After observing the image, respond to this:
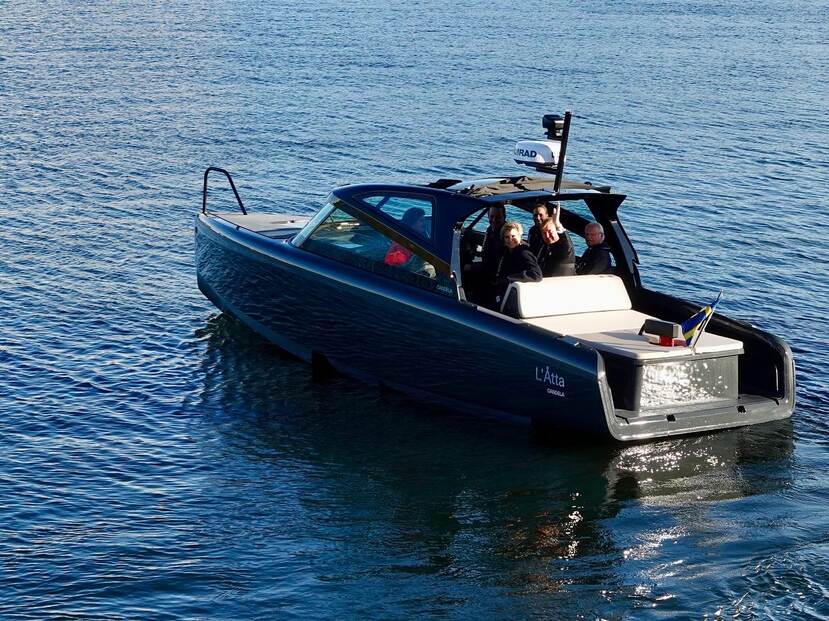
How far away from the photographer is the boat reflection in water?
7.80m

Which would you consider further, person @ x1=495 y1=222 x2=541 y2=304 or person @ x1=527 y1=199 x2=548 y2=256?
person @ x1=527 y1=199 x2=548 y2=256

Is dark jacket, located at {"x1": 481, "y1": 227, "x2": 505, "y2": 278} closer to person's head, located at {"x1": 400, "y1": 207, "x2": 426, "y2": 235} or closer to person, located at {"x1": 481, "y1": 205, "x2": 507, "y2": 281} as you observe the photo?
person, located at {"x1": 481, "y1": 205, "x2": 507, "y2": 281}

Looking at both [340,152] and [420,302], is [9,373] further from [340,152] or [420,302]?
[340,152]

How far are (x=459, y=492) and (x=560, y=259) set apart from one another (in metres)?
2.65

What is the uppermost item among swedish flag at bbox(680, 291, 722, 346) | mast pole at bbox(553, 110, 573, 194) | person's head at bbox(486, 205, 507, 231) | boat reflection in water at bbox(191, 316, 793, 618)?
mast pole at bbox(553, 110, 573, 194)

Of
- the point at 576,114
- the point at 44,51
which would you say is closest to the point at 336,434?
the point at 576,114

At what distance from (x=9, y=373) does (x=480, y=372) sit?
184 inches

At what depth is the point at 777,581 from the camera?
749 cm

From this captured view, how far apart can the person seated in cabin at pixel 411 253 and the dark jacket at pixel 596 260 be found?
1589 mm

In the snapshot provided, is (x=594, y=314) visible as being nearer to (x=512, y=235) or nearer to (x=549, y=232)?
(x=549, y=232)

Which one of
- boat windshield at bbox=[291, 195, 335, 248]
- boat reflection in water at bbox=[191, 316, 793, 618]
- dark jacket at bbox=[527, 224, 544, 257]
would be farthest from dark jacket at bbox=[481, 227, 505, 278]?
boat windshield at bbox=[291, 195, 335, 248]

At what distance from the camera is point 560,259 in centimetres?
1088

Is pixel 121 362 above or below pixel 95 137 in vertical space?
below

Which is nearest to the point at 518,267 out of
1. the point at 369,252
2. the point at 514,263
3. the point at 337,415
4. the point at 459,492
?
the point at 514,263
